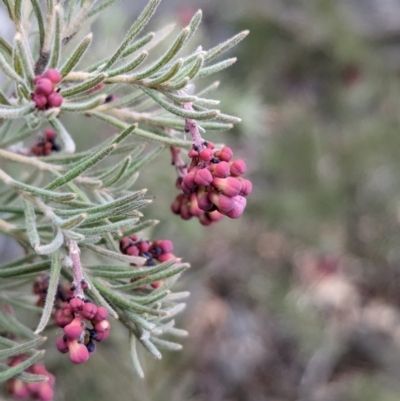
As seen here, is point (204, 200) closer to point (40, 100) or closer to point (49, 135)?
point (40, 100)

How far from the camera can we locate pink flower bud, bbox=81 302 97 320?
1.59 ft

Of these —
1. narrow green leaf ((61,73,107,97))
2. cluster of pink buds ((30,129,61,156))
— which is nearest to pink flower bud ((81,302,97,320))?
narrow green leaf ((61,73,107,97))

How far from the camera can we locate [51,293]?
1.60 ft

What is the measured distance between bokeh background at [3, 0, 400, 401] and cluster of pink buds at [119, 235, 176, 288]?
50.2 inches

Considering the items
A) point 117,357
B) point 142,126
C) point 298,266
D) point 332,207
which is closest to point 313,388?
point 298,266

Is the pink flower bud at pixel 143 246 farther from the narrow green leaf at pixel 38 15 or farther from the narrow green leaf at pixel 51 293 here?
the narrow green leaf at pixel 38 15

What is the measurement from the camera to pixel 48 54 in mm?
548

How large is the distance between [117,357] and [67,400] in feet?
0.61

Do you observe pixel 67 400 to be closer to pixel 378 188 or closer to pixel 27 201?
pixel 27 201

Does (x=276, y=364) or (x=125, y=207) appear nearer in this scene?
(x=125, y=207)

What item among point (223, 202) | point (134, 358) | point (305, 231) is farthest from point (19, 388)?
point (305, 231)

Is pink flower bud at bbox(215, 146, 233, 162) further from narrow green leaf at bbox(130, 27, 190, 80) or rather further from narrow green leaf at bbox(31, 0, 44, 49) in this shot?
narrow green leaf at bbox(31, 0, 44, 49)

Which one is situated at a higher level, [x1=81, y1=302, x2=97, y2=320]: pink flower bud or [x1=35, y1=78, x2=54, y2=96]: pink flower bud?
[x1=35, y1=78, x2=54, y2=96]: pink flower bud

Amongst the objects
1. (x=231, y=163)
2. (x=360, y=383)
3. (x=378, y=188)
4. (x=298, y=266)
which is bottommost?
(x=360, y=383)
